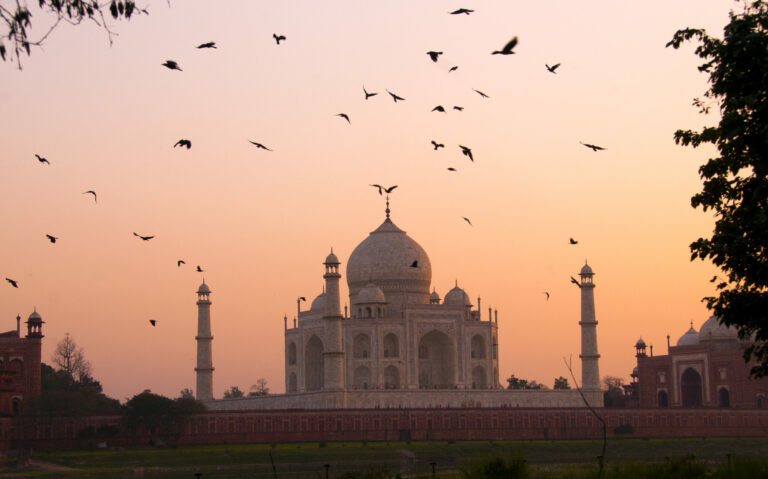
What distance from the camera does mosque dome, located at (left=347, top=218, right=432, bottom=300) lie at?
229 feet

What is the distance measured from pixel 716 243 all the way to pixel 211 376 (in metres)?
49.8

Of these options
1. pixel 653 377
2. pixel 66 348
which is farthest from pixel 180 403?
pixel 653 377

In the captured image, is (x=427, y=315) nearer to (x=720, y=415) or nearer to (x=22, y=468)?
(x=720, y=415)

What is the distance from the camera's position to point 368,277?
2766 inches

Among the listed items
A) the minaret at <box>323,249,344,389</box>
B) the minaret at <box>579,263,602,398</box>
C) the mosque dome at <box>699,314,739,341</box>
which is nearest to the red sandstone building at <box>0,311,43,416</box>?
the minaret at <box>323,249,344,389</box>

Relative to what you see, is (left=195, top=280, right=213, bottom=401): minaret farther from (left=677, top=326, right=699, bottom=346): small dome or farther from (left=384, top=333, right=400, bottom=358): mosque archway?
(left=677, top=326, right=699, bottom=346): small dome

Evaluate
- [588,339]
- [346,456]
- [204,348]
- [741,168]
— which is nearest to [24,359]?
[204,348]

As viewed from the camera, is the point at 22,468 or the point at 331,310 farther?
the point at 331,310

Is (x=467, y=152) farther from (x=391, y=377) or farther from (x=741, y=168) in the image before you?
(x=391, y=377)

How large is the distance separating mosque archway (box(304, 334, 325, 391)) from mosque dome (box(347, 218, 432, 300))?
170 inches

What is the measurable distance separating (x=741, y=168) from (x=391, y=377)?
4584cm

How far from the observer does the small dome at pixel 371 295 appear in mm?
67125

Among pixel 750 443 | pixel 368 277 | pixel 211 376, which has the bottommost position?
pixel 750 443

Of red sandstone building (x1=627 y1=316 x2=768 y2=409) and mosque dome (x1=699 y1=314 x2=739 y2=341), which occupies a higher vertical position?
mosque dome (x1=699 y1=314 x2=739 y2=341)
